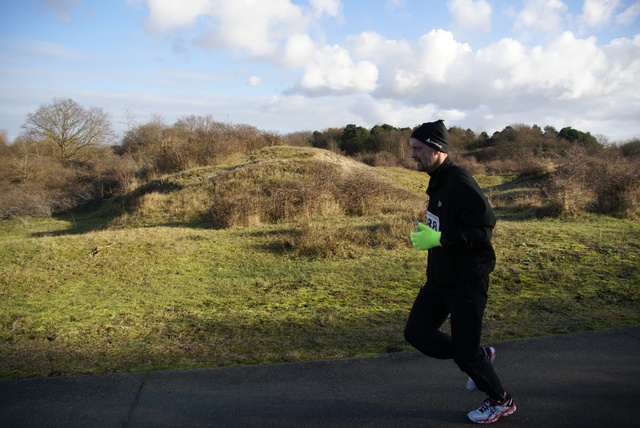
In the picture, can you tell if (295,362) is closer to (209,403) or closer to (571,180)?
(209,403)

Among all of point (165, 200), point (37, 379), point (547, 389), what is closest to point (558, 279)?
point (547, 389)

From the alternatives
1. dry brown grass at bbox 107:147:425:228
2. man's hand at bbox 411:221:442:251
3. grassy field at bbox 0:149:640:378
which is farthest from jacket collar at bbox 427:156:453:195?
dry brown grass at bbox 107:147:425:228

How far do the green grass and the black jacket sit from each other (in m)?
1.62

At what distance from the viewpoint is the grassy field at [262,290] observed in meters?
4.50

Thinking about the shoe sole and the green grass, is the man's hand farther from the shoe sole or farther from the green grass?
the green grass

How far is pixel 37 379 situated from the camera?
3680mm

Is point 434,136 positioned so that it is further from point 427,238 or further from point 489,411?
point 489,411

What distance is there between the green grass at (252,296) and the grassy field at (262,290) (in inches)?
1.2

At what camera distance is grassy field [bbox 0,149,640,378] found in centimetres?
450

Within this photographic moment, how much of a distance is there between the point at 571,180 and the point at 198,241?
10.7m

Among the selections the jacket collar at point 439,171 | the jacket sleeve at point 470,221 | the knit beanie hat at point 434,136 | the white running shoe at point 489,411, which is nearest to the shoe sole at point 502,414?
the white running shoe at point 489,411

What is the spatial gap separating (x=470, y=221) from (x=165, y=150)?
1043 inches

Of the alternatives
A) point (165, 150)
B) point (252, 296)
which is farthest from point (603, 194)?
point (165, 150)

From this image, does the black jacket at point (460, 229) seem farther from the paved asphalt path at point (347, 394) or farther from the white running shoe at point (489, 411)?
the paved asphalt path at point (347, 394)
